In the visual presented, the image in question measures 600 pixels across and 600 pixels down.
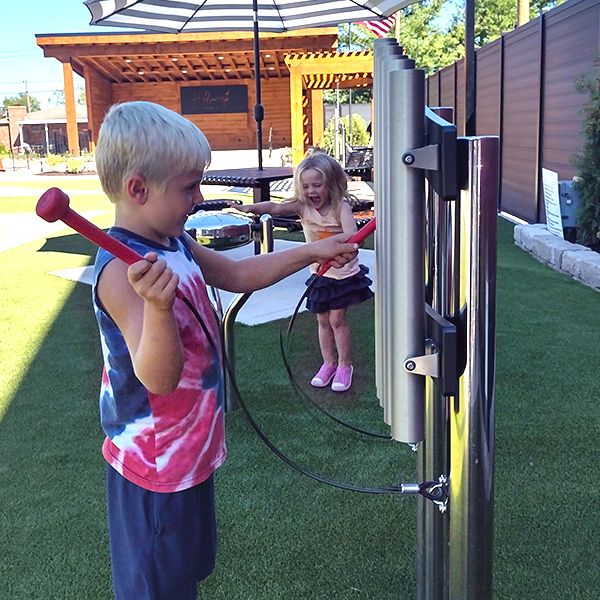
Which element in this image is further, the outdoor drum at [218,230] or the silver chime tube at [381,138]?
the outdoor drum at [218,230]

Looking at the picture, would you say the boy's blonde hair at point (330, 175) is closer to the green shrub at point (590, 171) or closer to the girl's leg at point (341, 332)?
the girl's leg at point (341, 332)

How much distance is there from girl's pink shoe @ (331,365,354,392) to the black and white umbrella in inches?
117

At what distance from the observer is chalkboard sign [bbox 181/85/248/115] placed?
2958 centimetres

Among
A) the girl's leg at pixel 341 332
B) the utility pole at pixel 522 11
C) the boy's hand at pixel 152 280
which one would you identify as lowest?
the girl's leg at pixel 341 332

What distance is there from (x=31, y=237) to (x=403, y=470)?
7.29 m

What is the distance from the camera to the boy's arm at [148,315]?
3.93ft

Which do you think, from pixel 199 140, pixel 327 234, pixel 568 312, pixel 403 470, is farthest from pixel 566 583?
pixel 568 312

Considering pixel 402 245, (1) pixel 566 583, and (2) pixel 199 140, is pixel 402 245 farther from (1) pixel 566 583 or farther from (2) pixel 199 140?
(1) pixel 566 583

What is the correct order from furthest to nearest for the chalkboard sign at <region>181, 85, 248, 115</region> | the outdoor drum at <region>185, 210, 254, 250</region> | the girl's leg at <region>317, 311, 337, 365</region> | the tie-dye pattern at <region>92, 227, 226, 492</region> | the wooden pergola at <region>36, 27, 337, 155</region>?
1. the chalkboard sign at <region>181, 85, 248, 115</region>
2. the wooden pergola at <region>36, 27, 337, 155</region>
3. the girl's leg at <region>317, 311, 337, 365</region>
4. the outdoor drum at <region>185, 210, 254, 250</region>
5. the tie-dye pattern at <region>92, 227, 226, 492</region>

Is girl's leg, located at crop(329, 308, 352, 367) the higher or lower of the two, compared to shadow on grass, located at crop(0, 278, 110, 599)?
higher

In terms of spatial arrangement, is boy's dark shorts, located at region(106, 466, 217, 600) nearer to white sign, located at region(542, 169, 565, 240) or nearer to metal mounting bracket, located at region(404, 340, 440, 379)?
metal mounting bracket, located at region(404, 340, 440, 379)

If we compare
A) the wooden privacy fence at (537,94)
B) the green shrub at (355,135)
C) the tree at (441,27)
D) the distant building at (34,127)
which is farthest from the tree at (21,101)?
the wooden privacy fence at (537,94)

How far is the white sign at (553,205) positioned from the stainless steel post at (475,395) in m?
6.46

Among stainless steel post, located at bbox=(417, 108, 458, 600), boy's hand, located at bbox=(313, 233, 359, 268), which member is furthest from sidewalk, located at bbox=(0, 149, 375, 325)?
stainless steel post, located at bbox=(417, 108, 458, 600)
